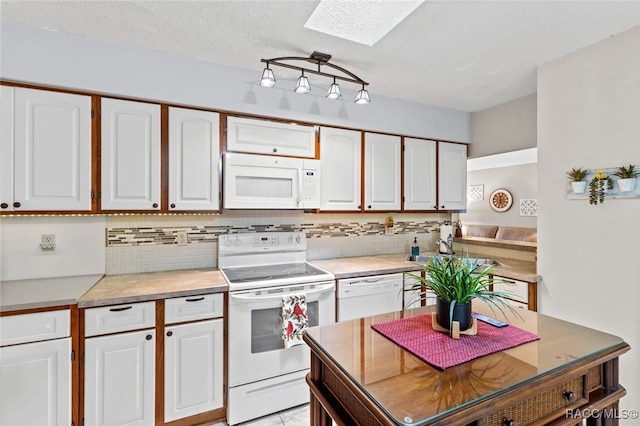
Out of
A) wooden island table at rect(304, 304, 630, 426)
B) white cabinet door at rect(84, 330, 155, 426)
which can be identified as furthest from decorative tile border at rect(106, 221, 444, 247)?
wooden island table at rect(304, 304, 630, 426)

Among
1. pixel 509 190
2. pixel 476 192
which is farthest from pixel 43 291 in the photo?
pixel 476 192

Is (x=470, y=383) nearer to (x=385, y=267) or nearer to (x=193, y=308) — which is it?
(x=193, y=308)

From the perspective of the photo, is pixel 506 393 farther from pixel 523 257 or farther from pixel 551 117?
pixel 523 257

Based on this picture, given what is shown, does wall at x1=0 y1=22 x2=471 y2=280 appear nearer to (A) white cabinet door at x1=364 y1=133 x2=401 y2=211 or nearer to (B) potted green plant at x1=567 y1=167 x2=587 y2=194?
(A) white cabinet door at x1=364 y1=133 x2=401 y2=211

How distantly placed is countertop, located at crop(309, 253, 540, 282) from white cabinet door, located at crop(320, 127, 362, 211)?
1.67 feet

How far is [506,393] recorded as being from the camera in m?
0.88

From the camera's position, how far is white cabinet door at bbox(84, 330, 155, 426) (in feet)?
5.83

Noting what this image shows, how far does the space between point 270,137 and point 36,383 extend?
6.79ft

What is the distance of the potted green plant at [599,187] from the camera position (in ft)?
6.46

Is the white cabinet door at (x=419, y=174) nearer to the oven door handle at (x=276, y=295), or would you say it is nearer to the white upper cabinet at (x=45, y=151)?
the oven door handle at (x=276, y=295)

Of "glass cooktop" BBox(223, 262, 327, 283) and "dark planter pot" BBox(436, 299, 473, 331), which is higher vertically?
"dark planter pot" BBox(436, 299, 473, 331)

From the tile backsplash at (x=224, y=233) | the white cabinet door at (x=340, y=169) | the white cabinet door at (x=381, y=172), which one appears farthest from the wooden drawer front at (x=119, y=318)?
the white cabinet door at (x=381, y=172)

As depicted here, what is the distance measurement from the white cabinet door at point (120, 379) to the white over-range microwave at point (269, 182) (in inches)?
42.3

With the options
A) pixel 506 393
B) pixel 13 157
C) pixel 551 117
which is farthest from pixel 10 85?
pixel 551 117
